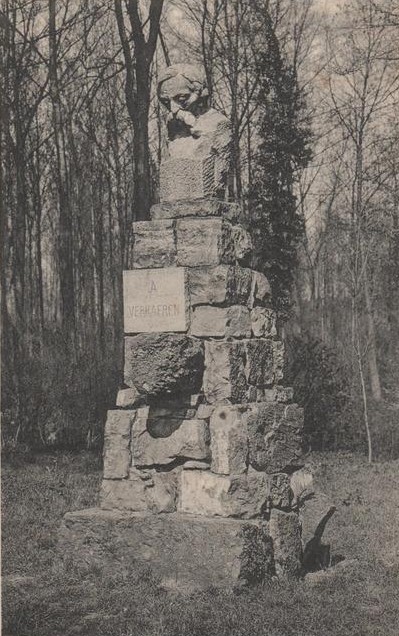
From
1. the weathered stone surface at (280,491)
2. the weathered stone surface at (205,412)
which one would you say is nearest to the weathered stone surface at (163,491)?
the weathered stone surface at (205,412)

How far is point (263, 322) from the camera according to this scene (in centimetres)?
686

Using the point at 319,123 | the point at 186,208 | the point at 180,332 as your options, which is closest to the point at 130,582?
the point at 180,332

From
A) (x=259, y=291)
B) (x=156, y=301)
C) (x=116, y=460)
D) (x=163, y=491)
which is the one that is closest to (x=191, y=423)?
(x=163, y=491)

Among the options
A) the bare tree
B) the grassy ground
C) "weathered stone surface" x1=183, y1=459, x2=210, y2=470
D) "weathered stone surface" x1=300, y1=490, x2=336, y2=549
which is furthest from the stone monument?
the bare tree

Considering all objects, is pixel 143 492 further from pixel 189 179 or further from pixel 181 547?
pixel 189 179

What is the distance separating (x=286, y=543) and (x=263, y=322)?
68.8 inches

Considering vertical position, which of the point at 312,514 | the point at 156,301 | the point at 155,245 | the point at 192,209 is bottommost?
the point at 312,514

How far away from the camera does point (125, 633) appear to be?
492 centimetres

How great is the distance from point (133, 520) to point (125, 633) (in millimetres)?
1365

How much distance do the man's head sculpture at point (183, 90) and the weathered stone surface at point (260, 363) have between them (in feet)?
6.44

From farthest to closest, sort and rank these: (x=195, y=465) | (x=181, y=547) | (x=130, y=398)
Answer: (x=130, y=398), (x=195, y=465), (x=181, y=547)

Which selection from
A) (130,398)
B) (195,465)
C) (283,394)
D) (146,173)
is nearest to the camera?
(195,465)

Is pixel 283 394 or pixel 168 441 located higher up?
pixel 283 394

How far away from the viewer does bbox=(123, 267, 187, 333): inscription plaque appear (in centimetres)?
642
